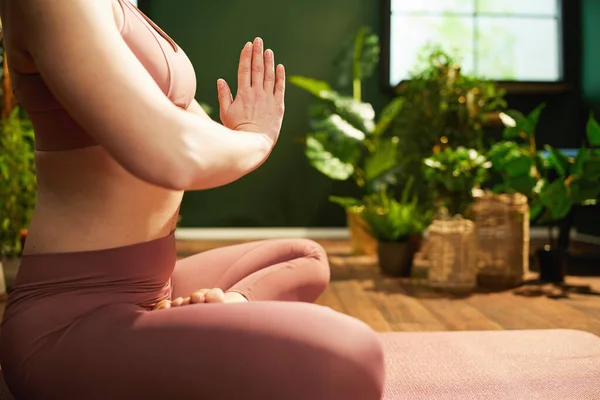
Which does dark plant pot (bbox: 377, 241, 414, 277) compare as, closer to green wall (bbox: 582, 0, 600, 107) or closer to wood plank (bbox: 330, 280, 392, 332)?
wood plank (bbox: 330, 280, 392, 332)

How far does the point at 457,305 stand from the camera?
2.54 m

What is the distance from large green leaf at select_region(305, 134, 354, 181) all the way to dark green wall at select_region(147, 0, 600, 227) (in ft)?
2.56

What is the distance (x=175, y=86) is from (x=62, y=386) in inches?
17.2

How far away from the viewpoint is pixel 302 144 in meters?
5.12

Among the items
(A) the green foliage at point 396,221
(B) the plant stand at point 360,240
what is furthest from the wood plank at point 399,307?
(B) the plant stand at point 360,240

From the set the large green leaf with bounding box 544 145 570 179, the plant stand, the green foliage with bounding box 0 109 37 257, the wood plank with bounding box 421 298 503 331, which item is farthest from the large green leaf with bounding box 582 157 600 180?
the green foliage with bounding box 0 109 37 257

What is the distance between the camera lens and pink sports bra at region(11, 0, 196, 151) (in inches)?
34.5

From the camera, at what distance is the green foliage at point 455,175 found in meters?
2.97

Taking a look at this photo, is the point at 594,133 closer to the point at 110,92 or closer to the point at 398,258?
the point at 398,258

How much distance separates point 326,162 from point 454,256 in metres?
1.57

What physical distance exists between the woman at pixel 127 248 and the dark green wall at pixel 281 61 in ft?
13.3

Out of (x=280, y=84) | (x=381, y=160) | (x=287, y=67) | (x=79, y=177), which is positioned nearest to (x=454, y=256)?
(x=381, y=160)

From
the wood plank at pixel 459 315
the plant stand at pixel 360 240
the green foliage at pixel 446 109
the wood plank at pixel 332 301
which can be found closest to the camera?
the wood plank at pixel 459 315

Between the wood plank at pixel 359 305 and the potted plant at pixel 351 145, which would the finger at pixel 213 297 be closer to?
the wood plank at pixel 359 305
